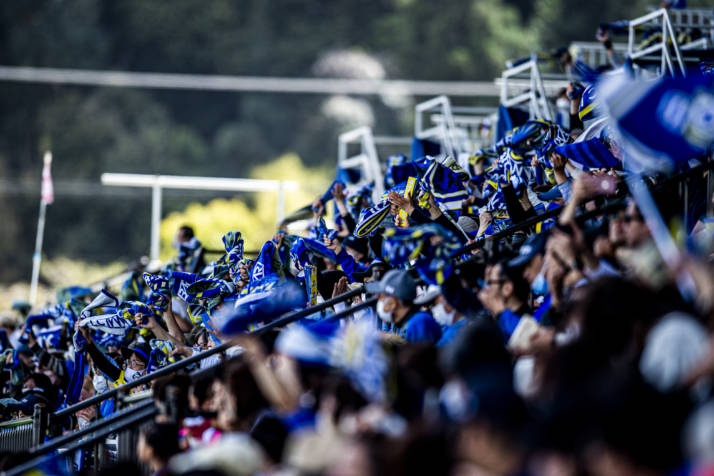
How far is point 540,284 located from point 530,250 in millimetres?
209

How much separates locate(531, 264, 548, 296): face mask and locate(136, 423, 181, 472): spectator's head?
7.35 ft

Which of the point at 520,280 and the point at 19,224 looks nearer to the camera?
the point at 520,280

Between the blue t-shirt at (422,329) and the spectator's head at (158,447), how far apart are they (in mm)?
1467

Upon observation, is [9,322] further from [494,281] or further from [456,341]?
[456,341]

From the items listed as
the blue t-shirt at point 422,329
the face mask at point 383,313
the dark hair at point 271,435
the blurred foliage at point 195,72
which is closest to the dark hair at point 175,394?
the dark hair at point 271,435

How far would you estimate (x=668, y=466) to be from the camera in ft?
12.6

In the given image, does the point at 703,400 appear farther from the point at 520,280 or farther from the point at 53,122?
the point at 53,122

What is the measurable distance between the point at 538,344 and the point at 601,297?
0.59 meters

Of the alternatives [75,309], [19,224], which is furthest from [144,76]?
[75,309]

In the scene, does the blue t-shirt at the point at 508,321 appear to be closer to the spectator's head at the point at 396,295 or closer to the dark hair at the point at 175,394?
the spectator's head at the point at 396,295

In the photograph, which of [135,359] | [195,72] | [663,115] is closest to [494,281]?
[663,115]

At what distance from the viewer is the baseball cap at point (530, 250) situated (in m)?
6.28

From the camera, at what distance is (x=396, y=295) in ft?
21.5

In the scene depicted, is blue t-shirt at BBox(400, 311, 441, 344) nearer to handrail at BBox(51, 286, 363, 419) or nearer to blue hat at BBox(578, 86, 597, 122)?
handrail at BBox(51, 286, 363, 419)
